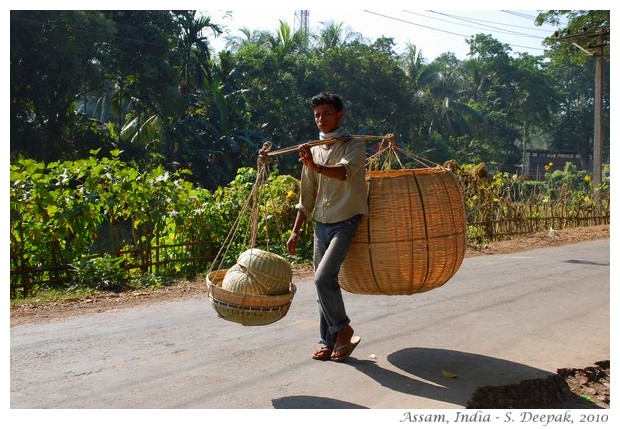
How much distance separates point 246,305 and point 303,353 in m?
1.14

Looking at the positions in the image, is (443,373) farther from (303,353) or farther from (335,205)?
(335,205)

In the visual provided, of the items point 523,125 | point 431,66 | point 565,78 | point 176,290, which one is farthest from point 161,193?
point 565,78

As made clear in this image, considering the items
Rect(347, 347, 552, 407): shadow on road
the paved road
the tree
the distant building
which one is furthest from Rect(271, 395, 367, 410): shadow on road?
the distant building

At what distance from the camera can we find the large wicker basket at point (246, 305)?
164 inches

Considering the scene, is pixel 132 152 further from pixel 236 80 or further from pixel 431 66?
pixel 431 66

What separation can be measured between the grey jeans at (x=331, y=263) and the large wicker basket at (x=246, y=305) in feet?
1.51

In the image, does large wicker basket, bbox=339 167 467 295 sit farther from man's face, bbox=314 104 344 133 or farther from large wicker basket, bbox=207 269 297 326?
large wicker basket, bbox=207 269 297 326

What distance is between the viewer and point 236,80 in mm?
33031

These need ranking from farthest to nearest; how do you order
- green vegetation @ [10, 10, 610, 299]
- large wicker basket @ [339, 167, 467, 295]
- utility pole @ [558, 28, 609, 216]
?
utility pole @ [558, 28, 609, 216]
green vegetation @ [10, 10, 610, 299]
large wicker basket @ [339, 167, 467, 295]

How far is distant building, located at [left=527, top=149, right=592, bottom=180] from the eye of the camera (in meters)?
54.0

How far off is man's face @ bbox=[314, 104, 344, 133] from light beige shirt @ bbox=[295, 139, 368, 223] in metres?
0.13

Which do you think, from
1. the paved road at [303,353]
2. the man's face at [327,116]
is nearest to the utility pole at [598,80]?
the paved road at [303,353]

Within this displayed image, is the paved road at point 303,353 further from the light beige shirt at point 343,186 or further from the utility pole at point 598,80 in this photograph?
the utility pole at point 598,80

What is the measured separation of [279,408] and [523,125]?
5618 cm
